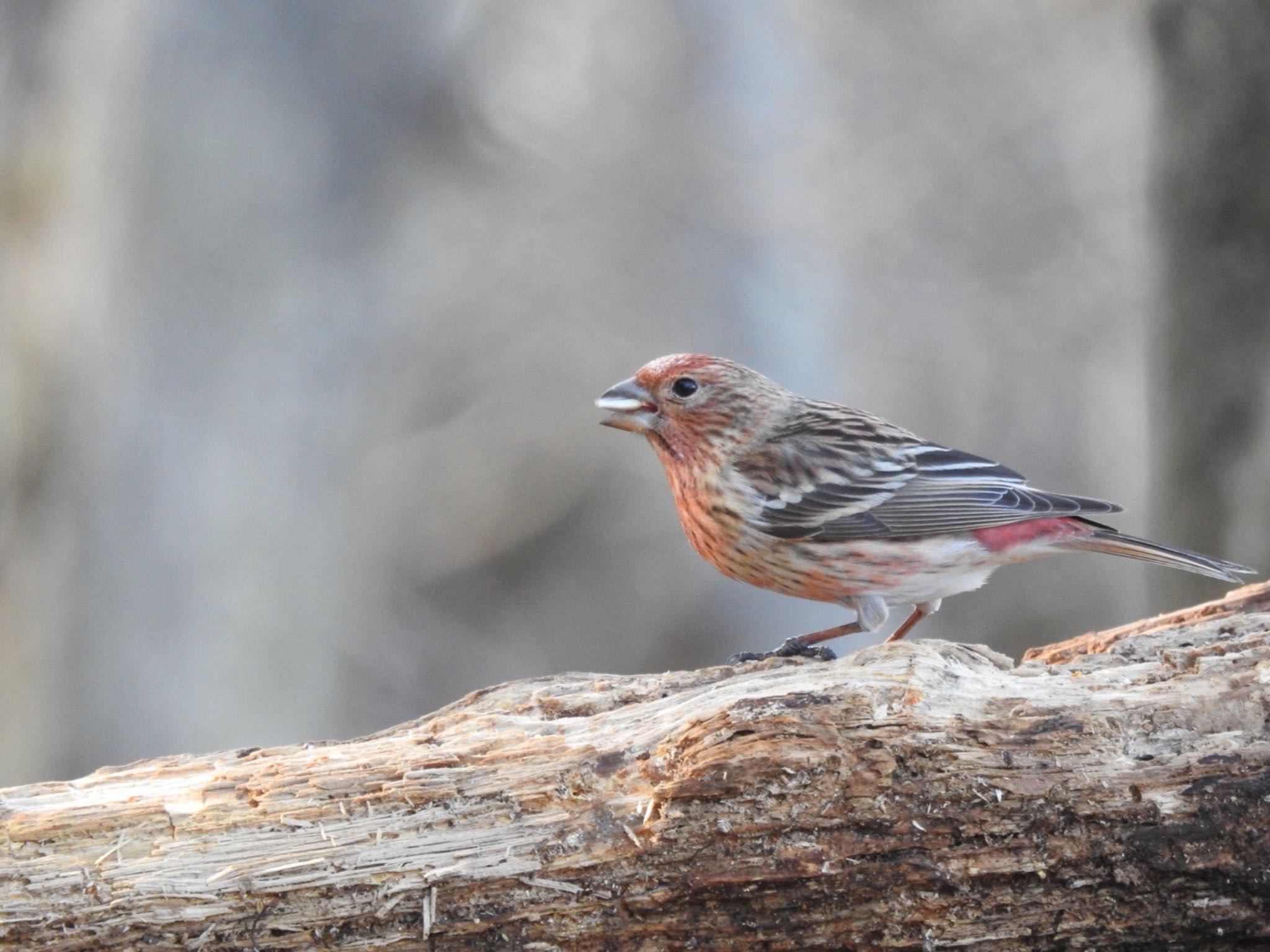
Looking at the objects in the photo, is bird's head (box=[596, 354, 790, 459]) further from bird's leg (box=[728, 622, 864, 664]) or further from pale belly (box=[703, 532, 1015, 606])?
bird's leg (box=[728, 622, 864, 664])

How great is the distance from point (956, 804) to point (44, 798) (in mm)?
2543

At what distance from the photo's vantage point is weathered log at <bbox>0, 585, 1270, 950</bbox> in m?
3.22

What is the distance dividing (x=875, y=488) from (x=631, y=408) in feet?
3.55

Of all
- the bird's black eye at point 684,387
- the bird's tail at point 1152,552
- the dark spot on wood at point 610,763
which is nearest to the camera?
the dark spot on wood at point 610,763

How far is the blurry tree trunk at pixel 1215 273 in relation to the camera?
6.04 metres

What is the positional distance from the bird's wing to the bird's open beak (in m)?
0.47

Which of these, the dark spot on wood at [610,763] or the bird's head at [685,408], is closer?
the dark spot on wood at [610,763]

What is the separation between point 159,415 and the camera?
27.9ft

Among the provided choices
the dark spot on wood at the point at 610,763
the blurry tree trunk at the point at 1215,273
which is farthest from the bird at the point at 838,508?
the dark spot on wood at the point at 610,763

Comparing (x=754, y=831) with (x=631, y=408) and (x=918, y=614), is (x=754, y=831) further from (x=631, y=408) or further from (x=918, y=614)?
(x=631, y=408)

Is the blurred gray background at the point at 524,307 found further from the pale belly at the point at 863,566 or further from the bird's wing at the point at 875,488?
the pale belly at the point at 863,566

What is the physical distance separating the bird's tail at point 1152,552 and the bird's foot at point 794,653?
1224 millimetres

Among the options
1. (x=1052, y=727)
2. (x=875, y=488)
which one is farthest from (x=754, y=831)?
(x=875, y=488)

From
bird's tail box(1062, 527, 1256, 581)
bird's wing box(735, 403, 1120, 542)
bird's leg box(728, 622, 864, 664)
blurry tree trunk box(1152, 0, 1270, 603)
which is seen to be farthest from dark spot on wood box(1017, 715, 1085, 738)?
blurry tree trunk box(1152, 0, 1270, 603)
